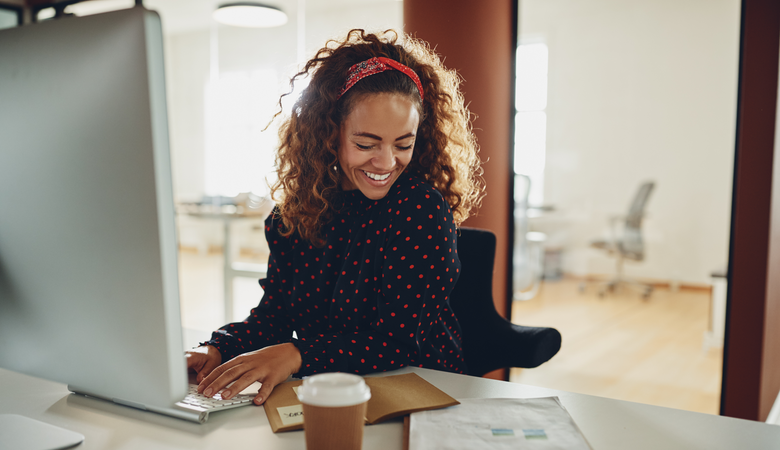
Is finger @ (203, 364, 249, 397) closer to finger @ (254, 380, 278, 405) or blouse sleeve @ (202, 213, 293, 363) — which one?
finger @ (254, 380, 278, 405)

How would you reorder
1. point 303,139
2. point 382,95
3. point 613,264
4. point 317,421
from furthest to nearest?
point 613,264
point 303,139
point 382,95
point 317,421

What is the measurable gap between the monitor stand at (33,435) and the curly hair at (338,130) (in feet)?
2.02

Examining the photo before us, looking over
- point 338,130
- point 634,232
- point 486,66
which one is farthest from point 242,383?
point 634,232

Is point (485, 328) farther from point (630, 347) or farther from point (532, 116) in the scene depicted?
point (630, 347)

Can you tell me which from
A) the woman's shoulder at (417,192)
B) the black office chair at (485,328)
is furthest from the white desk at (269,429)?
the black office chair at (485,328)

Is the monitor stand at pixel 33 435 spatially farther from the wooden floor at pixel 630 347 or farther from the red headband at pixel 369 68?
the wooden floor at pixel 630 347

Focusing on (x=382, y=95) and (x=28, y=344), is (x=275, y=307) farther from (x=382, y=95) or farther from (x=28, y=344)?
(x=28, y=344)

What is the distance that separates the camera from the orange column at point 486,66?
206 cm

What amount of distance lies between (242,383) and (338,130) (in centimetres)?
62

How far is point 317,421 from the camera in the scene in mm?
566

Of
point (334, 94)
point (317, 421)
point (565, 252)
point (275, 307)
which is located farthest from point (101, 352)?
point (565, 252)

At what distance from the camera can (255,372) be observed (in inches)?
32.5

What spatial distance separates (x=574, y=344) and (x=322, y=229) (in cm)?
233

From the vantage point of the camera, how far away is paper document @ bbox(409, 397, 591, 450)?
25.7 inches
